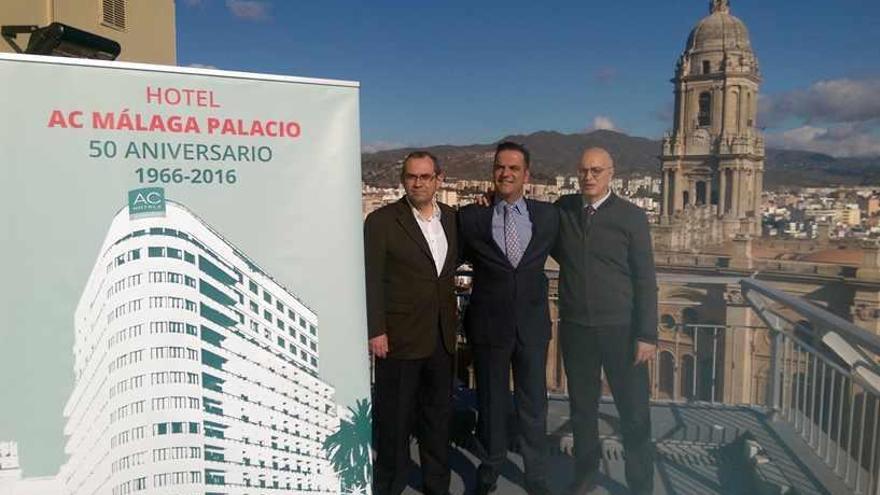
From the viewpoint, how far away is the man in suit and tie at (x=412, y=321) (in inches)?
83.4

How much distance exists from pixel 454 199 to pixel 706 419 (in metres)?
1.88

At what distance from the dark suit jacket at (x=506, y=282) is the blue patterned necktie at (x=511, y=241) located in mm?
19

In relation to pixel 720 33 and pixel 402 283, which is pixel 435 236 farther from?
pixel 720 33

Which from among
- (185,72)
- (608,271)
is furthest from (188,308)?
(608,271)

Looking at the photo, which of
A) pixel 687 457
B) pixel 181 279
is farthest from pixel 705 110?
pixel 181 279

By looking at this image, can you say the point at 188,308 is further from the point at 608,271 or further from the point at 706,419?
the point at 706,419

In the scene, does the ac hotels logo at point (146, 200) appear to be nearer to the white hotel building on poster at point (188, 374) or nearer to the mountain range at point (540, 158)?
the white hotel building on poster at point (188, 374)

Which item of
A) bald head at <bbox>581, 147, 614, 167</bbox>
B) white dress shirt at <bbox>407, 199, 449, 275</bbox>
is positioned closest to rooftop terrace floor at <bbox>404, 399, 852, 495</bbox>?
white dress shirt at <bbox>407, 199, 449, 275</bbox>

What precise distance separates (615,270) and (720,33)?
55973 mm

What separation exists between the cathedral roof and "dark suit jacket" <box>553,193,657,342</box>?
5564 centimetres

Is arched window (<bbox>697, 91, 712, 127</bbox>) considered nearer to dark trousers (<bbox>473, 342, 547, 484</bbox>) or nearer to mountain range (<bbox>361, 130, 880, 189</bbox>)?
mountain range (<bbox>361, 130, 880, 189</bbox>)

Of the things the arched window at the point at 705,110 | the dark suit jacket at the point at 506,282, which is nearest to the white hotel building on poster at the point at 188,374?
the dark suit jacket at the point at 506,282

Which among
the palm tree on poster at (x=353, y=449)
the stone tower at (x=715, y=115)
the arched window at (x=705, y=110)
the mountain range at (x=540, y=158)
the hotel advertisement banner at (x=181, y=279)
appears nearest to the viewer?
the hotel advertisement banner at (x=181, y=279)

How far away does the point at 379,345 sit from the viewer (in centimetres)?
212
